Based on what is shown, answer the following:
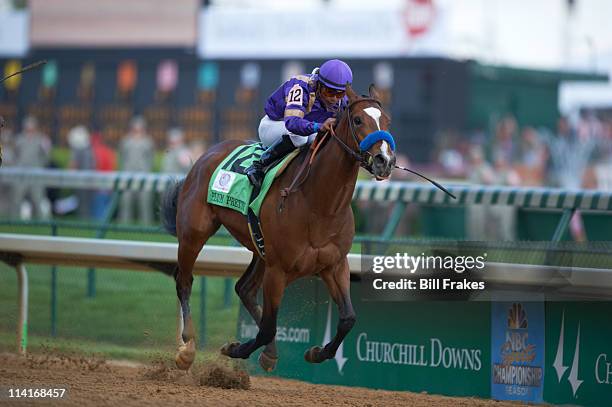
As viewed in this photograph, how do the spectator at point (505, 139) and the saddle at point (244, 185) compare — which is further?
the spectator at point (505, 139)

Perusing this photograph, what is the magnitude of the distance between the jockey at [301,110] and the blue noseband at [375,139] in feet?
1.64

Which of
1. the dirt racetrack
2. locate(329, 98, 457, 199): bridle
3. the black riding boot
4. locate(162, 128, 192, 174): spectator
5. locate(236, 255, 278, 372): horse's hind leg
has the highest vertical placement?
locate(329, 98, 457, 199): bridle

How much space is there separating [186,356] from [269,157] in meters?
A: 1.42

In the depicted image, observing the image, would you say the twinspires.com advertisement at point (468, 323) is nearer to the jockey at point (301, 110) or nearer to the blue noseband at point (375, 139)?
the jockey at point (301, 110)

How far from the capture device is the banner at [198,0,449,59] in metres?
19.1

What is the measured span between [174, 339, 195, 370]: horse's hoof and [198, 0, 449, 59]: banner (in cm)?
1192

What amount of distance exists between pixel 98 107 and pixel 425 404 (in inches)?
538

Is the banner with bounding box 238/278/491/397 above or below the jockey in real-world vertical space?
below

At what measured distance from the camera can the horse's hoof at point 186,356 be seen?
285 inches

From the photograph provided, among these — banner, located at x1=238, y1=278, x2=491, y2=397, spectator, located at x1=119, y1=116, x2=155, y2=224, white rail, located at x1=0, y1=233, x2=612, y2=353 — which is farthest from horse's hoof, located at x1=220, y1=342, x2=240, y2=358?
spectator, located at x1=119, y1=116, x2=155, y2=224

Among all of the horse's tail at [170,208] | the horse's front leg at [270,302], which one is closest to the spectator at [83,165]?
the horse's tail at [170,208]

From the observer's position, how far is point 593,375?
260 inches

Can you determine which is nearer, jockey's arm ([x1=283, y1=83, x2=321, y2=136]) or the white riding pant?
jockey's arm ([x1=283, y1=83, x2=321, y2=136])

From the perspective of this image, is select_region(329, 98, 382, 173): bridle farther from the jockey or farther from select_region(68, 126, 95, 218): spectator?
select_region(68, 126, 95, 218): spectator
